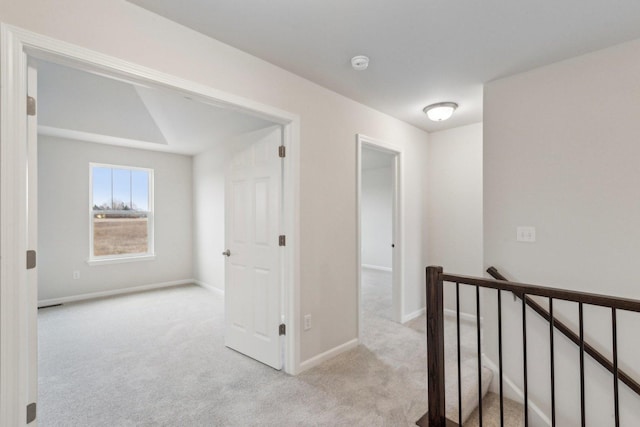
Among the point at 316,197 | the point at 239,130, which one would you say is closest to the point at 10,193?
the point at 316,197

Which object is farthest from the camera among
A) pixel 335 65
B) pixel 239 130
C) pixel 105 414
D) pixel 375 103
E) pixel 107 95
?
pixel 239 130

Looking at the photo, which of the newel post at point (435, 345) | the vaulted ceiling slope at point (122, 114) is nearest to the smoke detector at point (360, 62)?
the vaulted ceiling slope at point (122, 114)

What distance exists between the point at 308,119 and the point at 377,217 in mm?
5079

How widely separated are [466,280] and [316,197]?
4.77 feet

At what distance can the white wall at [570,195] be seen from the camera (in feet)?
6.54

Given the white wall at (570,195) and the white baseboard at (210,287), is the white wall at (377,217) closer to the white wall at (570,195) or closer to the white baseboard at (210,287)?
the white baseboard at (210,287)

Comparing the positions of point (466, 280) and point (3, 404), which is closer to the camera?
point (3, 404)

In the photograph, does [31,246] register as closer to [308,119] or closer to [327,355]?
[308,119]

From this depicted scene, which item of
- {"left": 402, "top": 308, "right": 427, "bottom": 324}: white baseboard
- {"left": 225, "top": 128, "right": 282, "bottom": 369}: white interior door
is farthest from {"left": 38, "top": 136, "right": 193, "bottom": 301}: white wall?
{"left": 402, "top": 308, "right": 427, "bottom": 324}: white baseboard

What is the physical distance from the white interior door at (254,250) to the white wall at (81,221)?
118 inches

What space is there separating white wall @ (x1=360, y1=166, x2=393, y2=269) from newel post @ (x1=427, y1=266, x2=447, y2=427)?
17.8 ft

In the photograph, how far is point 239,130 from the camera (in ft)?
14.1

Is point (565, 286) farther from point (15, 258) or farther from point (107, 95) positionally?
point (107, 95)

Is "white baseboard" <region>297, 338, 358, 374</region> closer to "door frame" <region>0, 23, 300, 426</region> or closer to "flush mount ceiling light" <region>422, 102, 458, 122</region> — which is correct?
"door frame" <region>0, 23, 300, 426</region>
